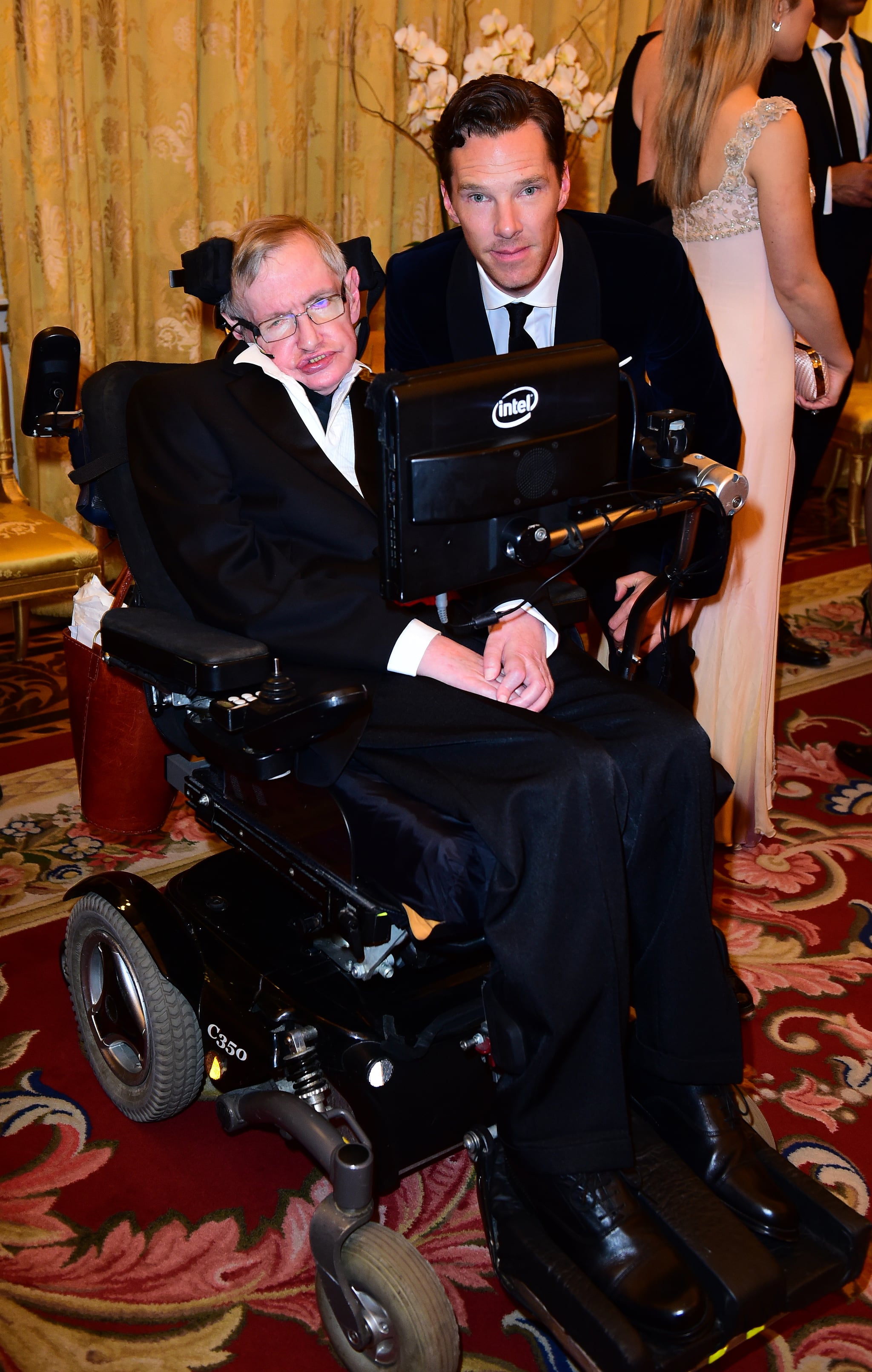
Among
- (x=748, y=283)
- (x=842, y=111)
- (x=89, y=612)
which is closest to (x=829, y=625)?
(x=842, y=111)

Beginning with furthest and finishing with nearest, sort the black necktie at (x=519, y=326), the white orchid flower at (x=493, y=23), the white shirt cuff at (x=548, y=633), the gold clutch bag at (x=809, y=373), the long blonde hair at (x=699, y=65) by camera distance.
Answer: the white orchid flower at (x=493, y=23)
the gold clutch bag at (x=809, y=373)
the long blonde hair at (x=699, y=65)
the black necktie at (x=519, y=326)
the white shirt cuff at (x=548, y=633)

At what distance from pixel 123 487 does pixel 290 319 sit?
13.8 inches

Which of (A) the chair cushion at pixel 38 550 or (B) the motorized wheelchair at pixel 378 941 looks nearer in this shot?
(B) the motorized wheelchair at pixel 378 941

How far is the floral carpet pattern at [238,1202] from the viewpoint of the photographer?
1489 mm

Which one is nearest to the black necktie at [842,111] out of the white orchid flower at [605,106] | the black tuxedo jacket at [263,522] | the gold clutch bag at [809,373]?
the white orchid flower at [605,106]

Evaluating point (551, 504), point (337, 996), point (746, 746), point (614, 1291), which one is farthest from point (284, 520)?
point (746, 746)

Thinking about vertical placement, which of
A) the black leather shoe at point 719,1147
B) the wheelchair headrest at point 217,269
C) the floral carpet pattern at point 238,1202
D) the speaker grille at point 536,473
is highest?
the wheelchair headrest at point 217,269

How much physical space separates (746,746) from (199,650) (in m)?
1.49

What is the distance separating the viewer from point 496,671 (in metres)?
1.61

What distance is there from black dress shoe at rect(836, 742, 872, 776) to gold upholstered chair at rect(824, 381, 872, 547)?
1.06 meters

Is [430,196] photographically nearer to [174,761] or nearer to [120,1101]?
[174,761]

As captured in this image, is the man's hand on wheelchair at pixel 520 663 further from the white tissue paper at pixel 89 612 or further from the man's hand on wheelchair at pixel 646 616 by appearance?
the white tissue paper at pixel 89 612

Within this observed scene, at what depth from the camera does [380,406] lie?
1270mm

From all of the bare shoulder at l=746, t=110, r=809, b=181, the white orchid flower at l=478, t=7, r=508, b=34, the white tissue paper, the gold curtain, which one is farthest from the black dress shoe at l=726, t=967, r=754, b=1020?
the white orchid flower at l=478, t=7, r=508, b=34
